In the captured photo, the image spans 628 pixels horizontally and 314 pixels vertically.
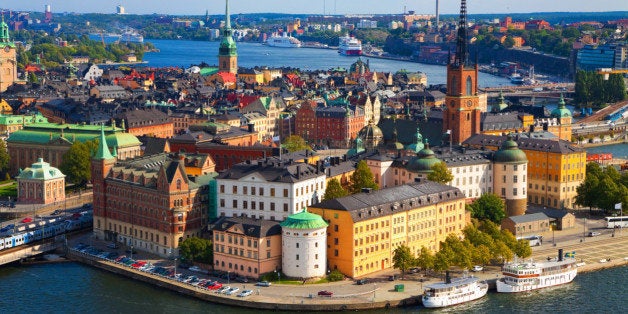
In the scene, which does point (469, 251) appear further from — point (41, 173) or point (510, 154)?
point (41, 173)

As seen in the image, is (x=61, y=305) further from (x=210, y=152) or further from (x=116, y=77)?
(x=116, y=77)

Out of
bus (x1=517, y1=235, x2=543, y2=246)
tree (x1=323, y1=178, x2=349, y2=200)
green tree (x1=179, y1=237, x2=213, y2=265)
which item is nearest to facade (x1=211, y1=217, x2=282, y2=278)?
green tree (x1=179, y1=237, x2=213, y2=265)

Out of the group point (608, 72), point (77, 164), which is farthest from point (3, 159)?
point (608, 72)

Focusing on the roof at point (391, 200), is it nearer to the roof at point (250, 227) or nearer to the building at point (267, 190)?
the roof at point (250, 227)

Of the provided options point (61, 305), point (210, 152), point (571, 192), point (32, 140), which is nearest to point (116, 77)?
point (32, 140)

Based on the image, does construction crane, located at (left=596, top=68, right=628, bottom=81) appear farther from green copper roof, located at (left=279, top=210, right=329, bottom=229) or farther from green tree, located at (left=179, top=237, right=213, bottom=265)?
green copper roof, located at (left=279, top=210, right=329, bottom=229)

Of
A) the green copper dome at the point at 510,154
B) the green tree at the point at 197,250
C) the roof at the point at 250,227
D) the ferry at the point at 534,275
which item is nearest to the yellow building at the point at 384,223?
the roof at the point at 250,227
